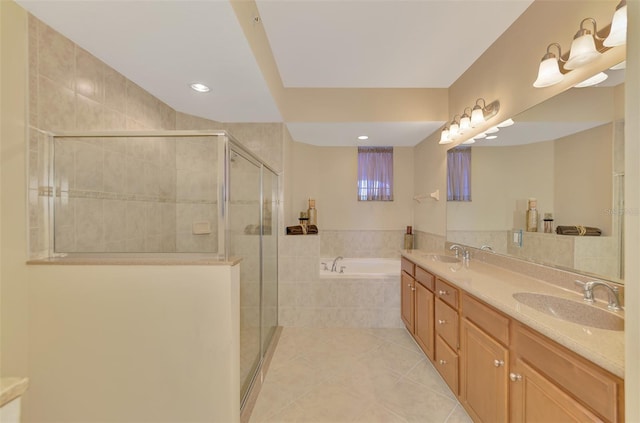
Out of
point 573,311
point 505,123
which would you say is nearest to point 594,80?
point 505,123

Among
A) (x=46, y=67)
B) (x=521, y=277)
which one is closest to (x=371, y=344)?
(x=521, y=277)

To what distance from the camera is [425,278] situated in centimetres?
227

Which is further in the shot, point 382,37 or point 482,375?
point 382,37

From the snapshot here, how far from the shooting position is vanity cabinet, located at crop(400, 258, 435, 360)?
2179mm

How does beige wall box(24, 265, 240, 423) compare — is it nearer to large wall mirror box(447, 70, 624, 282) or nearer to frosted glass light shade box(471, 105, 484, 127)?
large wall mirror box(447, 70, 624, 282)

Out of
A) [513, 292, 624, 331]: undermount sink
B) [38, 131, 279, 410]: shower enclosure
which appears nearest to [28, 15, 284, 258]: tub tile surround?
[38, 131, 279, 410]: shower enclosure

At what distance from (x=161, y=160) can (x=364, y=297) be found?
251 centimetres

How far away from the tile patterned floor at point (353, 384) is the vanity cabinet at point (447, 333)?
196 millimetres

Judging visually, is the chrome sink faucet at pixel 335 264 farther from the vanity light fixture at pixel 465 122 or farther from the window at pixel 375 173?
the vanity light fixture at pixel 465 122

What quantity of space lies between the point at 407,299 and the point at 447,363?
0.85 m

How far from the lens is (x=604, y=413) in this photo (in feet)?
2.80

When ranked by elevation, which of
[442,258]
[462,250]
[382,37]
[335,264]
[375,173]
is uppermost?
[382,37]

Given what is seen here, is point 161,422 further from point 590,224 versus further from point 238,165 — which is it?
point 590,224

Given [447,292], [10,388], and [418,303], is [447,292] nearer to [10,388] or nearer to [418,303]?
[418,303]
